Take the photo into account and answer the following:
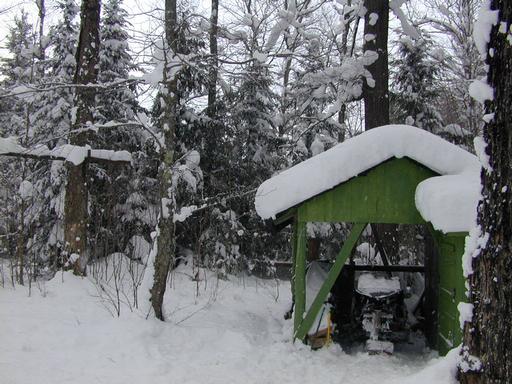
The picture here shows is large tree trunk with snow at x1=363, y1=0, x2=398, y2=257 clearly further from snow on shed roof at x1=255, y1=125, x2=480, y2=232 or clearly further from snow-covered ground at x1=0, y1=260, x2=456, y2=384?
snow on shed roof at x1=255, y1=125, x2=480, y2=232

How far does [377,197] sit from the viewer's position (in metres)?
7.75

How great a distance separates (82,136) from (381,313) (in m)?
6.78

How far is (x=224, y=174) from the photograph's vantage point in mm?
15914

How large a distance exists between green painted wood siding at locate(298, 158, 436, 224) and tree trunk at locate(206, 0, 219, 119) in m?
2.83

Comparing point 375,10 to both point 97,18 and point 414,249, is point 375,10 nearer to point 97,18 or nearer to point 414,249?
point 97,18

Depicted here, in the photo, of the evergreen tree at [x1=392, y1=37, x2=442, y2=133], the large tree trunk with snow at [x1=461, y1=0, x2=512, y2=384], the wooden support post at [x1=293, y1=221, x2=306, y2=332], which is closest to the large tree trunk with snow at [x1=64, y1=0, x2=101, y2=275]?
the wooden support post at [x1=293, y1=221, x2=306, y2=332]

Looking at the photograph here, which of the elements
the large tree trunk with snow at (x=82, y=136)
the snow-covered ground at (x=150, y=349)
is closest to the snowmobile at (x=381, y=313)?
the snow-covered ground at (x=150, y=349)

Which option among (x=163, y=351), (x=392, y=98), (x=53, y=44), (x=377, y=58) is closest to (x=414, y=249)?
(x=392, y=98)

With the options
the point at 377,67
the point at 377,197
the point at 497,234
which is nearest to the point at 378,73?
the point at 377,67

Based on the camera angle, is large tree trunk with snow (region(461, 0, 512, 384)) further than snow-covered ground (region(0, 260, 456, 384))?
No

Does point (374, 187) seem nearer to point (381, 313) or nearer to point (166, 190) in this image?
point (381, 313)

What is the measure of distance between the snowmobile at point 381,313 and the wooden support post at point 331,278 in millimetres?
999

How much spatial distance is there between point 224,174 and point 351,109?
10538 mm

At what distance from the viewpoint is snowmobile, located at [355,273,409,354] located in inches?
313
